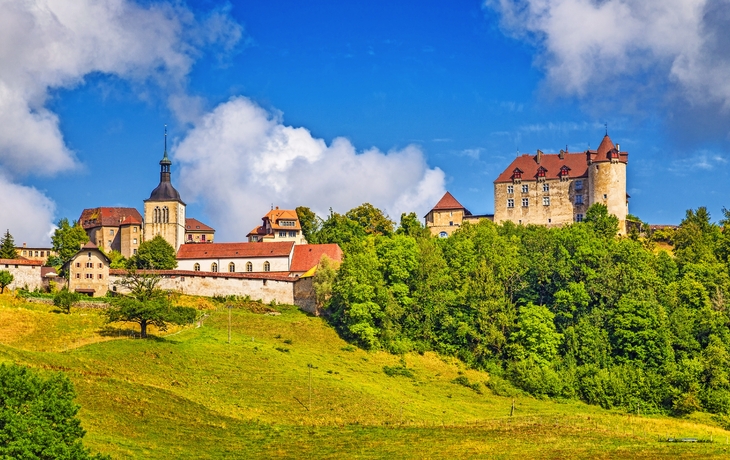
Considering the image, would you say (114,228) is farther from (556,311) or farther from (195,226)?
(556,311)

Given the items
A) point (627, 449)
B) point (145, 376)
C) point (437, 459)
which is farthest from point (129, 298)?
point (627, 449)

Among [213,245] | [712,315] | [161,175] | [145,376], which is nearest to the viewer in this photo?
[145,376]

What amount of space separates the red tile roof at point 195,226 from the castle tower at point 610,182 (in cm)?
5260

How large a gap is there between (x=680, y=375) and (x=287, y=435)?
38.4 metres

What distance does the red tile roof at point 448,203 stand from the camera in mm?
128375

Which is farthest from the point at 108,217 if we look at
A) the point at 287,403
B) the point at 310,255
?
the point at 287,403

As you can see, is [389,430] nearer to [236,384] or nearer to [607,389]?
[236,384]

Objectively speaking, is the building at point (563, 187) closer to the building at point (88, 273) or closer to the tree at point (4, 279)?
the building at point (88, 273)

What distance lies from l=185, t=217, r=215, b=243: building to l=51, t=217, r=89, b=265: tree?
1604 centimetres

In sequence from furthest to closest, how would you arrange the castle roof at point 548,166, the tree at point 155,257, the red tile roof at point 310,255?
1. the castle roof at point 548,166
2. the tree at point 155,257
3. the red tile roof at point 310,255

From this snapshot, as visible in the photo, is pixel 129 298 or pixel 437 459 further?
pixel 129 298

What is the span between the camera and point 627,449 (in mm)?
60219

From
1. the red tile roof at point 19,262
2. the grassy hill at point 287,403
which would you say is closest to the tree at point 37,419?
the grassy hill at point 287,403

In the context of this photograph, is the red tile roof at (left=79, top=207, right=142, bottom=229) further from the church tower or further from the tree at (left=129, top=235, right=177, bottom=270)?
the tree at (left=129, top=235, right=177, bottom=270)
